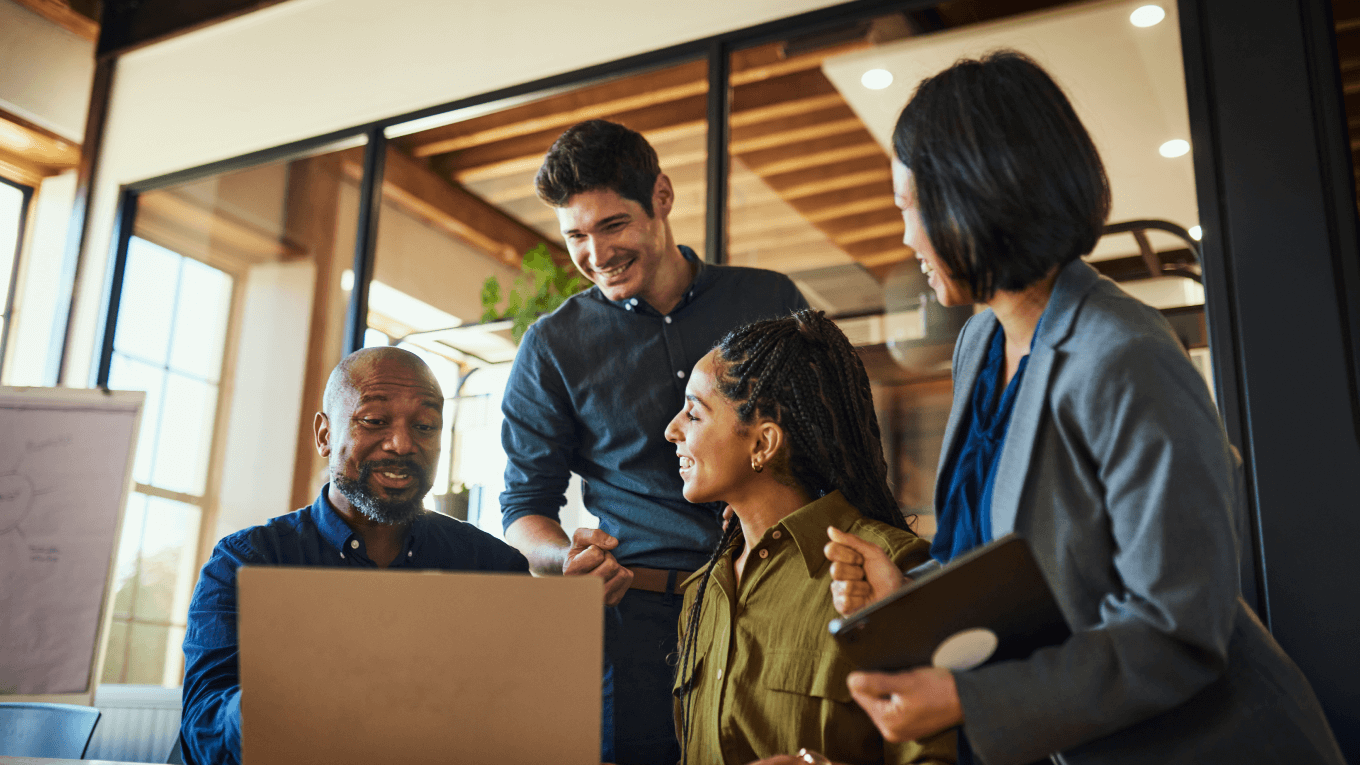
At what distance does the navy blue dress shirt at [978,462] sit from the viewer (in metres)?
1.24

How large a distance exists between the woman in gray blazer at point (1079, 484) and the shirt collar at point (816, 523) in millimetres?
369

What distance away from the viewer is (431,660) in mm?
1068

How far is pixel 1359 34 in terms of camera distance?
2.50 meters

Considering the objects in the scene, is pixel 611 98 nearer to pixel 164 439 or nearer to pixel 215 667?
pixel 164 439

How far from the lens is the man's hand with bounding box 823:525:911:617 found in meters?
1.26

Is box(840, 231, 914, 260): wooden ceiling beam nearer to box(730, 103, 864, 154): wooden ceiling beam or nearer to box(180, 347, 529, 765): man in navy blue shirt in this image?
box(730, 103, 864, 154): wooden ceiling beam

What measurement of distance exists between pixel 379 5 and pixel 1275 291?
10.7 ft

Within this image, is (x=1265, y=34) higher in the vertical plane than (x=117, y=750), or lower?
higher

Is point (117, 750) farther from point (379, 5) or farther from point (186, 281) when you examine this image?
point (379, 5)

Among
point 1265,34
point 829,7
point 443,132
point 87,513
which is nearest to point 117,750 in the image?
point 87,513

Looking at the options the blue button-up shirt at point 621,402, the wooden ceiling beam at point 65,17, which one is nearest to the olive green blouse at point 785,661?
the blue button-up shirt at point 621,402

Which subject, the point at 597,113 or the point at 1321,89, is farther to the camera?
the point at 597,113

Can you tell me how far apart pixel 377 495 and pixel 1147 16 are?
7.38 feet

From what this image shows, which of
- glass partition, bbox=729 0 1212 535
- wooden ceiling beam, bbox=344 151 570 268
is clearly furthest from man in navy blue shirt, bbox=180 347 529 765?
wooden ceiling beam, bbox=344 151 570 268
